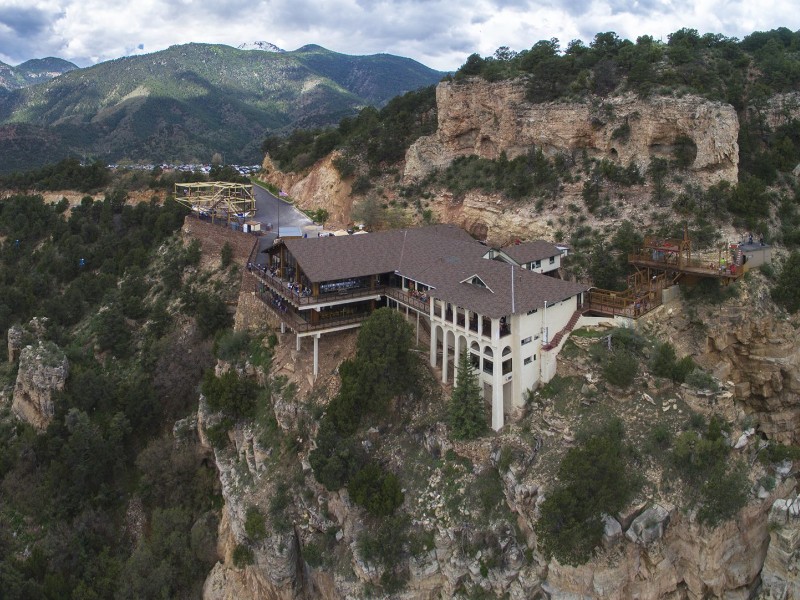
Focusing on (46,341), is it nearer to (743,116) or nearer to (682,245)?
(682,245)

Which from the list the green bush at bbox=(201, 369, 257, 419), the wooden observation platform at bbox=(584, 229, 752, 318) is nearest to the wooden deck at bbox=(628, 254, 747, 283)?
the wooden observation platform at bbox=(584, 229, 752, 318)

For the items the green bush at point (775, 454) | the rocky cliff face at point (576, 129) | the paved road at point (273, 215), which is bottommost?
the green bush at point (775, 454)

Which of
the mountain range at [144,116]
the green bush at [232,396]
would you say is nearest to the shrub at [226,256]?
the green bush at [232,396]

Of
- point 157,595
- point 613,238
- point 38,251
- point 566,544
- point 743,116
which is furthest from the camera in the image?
point 38,251

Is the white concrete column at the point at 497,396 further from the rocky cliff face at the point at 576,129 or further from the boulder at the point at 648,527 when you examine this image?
the rocky cliff face at the point at 576,129

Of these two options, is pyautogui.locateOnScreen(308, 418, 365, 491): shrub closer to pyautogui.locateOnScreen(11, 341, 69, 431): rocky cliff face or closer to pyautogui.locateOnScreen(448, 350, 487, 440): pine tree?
pyautogui.locateOnScreen(448, 350, 487, 440): pine tree

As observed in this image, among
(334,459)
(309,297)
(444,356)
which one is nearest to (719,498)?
(444,356)

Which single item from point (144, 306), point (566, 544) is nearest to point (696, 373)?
point (566, 544)
